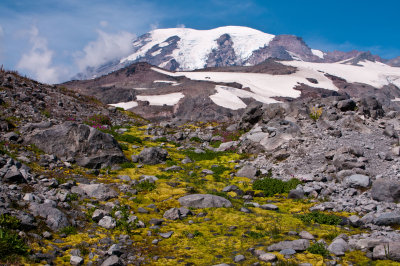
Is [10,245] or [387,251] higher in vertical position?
[10,245]

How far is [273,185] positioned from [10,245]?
27.9 ft

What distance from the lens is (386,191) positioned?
28.8ft

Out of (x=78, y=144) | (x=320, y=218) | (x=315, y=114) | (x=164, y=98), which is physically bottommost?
(x=320, y=218)

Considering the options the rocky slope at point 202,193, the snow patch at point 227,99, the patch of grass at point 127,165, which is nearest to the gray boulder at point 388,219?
the rocky slope at point 202,193

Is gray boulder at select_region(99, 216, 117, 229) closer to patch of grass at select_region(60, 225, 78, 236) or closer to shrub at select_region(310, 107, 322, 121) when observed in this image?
patch of grass at select_region(60, 225, 78, 236)

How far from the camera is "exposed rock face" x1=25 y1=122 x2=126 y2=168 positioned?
37.1 ft

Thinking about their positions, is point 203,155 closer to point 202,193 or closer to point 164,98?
point 202,193

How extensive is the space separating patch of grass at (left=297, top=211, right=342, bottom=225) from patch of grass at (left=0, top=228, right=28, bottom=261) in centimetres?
640

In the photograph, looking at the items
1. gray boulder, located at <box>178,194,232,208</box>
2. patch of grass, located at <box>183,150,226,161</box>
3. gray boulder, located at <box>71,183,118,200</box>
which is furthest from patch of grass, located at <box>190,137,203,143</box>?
gray boulder, located at <box>71,183,118,200</box>

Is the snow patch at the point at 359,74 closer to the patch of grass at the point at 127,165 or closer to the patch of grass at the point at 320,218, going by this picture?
the patch of grass at the point at 127,165

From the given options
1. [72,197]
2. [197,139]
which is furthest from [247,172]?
[197,139]

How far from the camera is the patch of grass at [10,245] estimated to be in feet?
16.2

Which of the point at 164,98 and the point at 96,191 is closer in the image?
the point at 96,191

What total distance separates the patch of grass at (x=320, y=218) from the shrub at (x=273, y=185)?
2624 mm
